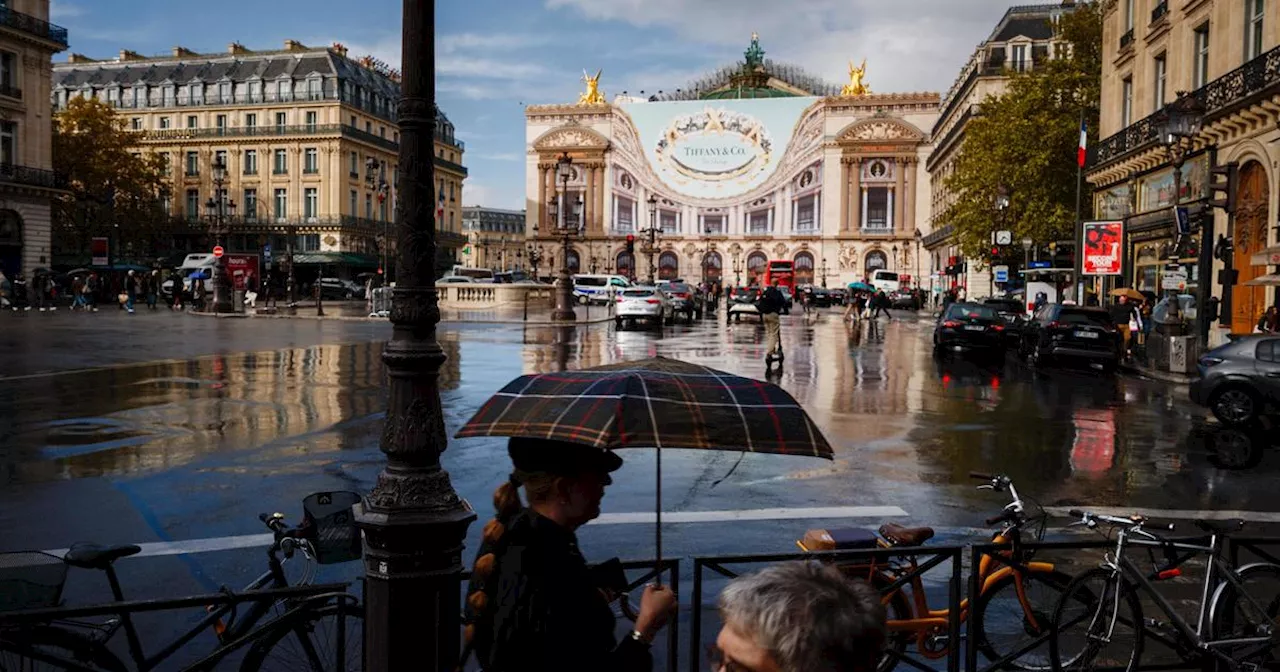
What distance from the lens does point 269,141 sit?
8456 cm

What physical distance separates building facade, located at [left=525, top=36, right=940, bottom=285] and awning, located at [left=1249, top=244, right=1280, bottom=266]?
7347 cm

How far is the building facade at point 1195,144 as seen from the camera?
26297 mm

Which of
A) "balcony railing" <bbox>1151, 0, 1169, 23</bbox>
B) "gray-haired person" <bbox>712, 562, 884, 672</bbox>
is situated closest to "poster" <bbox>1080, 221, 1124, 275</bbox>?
"balcony railing" <bbox>1151, 0, 1169, 23</bbox>

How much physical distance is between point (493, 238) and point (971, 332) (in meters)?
160

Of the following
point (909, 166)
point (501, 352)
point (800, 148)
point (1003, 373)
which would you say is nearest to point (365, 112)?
point (800, 148)

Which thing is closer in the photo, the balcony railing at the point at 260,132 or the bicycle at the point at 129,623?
the bicycle at the point at 129,623

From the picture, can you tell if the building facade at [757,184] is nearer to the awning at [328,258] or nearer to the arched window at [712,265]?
the arched window at [712,265]

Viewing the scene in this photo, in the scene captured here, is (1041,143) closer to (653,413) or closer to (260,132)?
(653,413)

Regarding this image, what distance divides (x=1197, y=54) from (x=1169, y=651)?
3160cm

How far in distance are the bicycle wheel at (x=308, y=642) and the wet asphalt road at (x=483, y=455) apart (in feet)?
5.86

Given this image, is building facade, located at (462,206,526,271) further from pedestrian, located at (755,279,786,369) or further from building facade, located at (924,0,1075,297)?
pedestrian, located at (755,279,786,369)

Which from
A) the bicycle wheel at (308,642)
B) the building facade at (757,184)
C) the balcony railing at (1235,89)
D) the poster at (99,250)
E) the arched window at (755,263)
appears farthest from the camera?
the arched window at (755,263)

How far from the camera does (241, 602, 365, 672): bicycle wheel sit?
4.25 metres

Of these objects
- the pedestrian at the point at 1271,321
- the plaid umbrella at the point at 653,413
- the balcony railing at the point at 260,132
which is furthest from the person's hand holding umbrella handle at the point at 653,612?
the balcony railing at the point at 260,132
